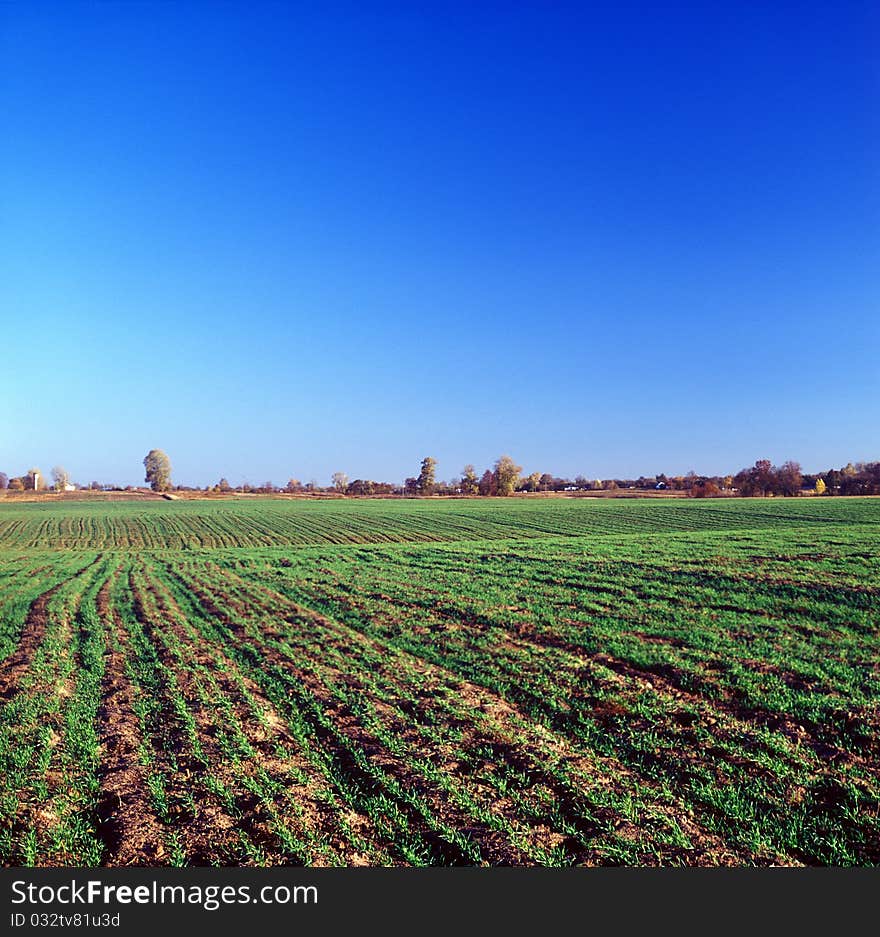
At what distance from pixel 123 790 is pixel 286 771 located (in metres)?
1.84

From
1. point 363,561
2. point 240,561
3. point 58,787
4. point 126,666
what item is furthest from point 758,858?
point 240,561

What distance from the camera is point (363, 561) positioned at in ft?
103

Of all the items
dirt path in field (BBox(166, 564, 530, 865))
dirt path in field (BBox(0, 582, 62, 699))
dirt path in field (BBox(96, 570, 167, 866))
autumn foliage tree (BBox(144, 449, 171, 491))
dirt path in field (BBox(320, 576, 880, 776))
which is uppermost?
autumn foliage tree (BBox(144, 449, 171, 491))

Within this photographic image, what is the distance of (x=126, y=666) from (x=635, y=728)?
998 cm

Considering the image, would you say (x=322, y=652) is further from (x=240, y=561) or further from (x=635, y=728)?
(x=240, y=561)

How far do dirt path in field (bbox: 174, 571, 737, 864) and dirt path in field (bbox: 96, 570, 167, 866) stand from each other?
8.77ft

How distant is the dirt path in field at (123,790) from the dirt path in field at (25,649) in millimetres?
1795

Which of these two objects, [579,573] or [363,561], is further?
[363,561]

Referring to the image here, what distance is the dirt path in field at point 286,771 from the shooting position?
616cm

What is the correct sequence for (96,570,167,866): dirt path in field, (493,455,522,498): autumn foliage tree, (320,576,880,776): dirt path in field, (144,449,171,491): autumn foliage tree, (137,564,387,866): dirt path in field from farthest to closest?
1. (144,449,171,491): autumn foliage tree
2. (493,455,522,498): autumn foliage tree
3. (320,576,880,776): dirt path in field
4. (137,564,387,866): dirt path in field
5. (96,570,167,866): dirt path in field

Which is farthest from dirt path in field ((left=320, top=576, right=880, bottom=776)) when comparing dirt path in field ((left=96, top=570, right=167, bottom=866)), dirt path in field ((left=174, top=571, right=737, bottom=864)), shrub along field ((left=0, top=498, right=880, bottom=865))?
dirt path in field ((left=96, top=570, right=167, bottom=866))

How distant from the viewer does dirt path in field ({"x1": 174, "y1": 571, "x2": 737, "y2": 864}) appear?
20.1 feet

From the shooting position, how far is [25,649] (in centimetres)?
1466

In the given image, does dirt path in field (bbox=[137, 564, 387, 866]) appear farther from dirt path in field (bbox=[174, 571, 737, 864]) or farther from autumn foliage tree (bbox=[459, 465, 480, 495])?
autumn foliage tree (bbox=[459, 465, 480, 495])
